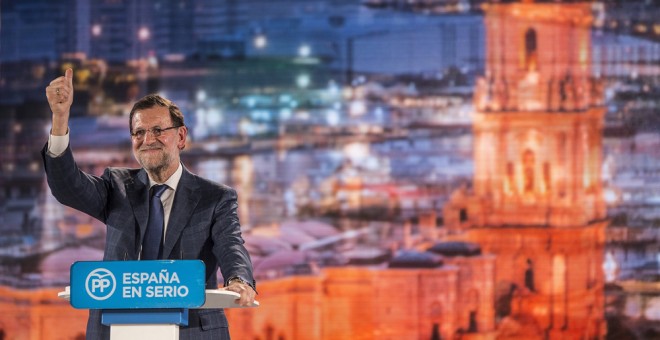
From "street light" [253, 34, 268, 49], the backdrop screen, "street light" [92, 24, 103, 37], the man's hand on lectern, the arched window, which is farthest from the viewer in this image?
"street light" [92, 24, 103, 37]

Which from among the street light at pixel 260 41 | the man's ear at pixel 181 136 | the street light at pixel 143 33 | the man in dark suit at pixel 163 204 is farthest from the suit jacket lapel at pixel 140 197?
the street light at pixel 143 33

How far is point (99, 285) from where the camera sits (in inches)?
68.3

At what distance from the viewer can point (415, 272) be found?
17.3ft

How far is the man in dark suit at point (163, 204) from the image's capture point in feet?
6.56

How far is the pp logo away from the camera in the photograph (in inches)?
68.2

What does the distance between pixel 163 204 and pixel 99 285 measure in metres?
0.40

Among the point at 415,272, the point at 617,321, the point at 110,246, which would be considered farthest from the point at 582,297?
the point at 110,246

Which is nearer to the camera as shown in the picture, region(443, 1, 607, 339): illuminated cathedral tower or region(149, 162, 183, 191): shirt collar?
A: region(149, 162, 183, 191): shirt collar

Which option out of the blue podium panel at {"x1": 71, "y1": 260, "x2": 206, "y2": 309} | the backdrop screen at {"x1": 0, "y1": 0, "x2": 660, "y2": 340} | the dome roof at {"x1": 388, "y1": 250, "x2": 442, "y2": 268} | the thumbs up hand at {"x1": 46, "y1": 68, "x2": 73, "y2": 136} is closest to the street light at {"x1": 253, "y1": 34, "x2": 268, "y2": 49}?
the backdrop screen at {"x1": 0, "y1": 0, "x2": 660, "y2": 340}

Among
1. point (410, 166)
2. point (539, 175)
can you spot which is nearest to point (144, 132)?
point (410, 166)

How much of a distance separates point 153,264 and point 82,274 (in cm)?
13

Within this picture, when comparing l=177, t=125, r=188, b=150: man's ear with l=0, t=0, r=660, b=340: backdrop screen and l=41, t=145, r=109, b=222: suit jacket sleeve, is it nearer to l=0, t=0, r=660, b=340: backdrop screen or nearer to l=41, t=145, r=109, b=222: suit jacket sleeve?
l=41, t=145, r=109, b=222: suit jacket sleeve

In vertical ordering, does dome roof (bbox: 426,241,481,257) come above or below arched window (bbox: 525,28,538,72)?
below

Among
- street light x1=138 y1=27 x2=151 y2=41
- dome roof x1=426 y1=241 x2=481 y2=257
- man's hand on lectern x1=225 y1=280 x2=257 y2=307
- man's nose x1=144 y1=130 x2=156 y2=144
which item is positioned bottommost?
dome roof x1=426 y1=241 x2=481 y2=257
